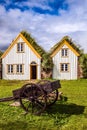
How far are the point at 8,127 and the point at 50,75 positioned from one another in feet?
94.4

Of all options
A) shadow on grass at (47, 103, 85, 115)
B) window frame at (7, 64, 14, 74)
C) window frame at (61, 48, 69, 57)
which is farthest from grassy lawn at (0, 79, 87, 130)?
window frame at (7, 64, 14, 74)

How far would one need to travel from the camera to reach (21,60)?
4081cm

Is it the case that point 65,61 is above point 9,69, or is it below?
above

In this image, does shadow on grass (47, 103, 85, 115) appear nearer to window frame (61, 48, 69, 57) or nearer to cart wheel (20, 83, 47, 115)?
cart wheel (20, 83, 47, 115)

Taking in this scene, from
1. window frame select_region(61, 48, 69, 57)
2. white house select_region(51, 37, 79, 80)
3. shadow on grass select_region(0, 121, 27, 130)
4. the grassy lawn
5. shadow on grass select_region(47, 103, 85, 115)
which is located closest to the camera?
shadow on grass select_region(0, 121, 27, 130)

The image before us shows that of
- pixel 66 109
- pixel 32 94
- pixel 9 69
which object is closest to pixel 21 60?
pixel 9 69

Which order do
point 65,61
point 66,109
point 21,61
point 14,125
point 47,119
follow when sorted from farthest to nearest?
point 21,61 < point 65,61 < point 66,109 < point 47,119 < point 14,125

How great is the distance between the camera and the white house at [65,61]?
4016 cm

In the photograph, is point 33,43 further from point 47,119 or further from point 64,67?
→ point 47,119

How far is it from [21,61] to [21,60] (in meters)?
0.15

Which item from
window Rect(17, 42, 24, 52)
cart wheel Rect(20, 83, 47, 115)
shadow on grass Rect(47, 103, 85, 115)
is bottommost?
shadow on grass Rect(47, 103, 85, 115)

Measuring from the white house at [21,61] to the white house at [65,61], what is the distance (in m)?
2.54

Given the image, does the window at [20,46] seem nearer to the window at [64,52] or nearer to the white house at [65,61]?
the white house at [65,61]

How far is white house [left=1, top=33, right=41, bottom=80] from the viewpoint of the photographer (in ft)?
133
